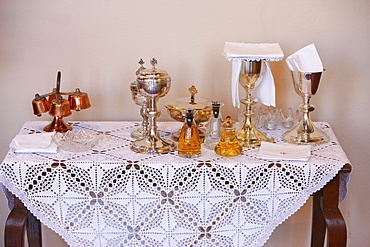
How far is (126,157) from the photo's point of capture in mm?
1714

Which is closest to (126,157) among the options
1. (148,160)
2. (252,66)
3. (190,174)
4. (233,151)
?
(148,160)

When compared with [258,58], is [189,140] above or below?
below

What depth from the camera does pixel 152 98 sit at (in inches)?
69.3

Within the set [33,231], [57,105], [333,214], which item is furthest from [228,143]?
[33,231]

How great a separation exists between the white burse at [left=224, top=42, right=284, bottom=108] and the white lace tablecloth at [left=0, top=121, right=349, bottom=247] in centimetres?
25

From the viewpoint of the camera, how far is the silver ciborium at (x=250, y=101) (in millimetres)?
1811

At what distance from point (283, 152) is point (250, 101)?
20cm

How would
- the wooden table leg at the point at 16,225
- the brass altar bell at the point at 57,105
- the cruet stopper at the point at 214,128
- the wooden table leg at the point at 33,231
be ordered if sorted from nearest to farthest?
1. the wooden table leg at the point at 16,225
2. the cruet stopper at the point at 214,128
3. the brass altar bell at the point at 57,105
4. the wooden table leg at the point at 33,231

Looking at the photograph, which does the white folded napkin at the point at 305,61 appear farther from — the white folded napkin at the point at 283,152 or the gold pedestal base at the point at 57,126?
the gold pedestal base at the point at 57,126

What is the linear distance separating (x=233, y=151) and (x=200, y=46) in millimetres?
A: 532

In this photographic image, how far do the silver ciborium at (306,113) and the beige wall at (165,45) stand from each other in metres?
0.31

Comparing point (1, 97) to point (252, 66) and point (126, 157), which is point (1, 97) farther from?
point (252, 66)

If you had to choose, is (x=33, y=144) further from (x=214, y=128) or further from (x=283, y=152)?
(x=283, y=152)

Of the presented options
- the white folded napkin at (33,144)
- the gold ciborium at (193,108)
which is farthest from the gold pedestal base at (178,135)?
the white folded napkin at (33,144)
